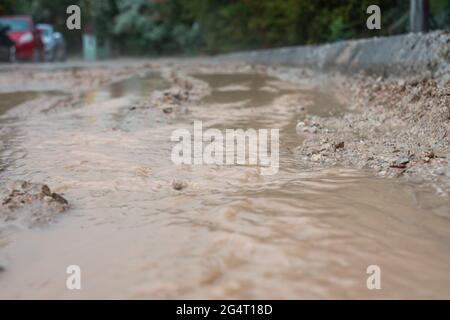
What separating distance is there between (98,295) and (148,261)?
0.25 m

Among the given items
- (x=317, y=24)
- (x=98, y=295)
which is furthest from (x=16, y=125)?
(x=317, y=24)

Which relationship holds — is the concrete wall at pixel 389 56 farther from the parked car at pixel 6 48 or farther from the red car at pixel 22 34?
the red car at pixel 22 34

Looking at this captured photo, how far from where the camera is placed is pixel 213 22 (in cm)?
2167

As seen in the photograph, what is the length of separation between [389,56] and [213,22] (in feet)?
53.5

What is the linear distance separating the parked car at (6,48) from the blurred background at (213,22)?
10.5 feet

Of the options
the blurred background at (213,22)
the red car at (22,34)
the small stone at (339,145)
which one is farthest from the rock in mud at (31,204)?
the red car at (22,34)

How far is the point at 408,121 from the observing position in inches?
162

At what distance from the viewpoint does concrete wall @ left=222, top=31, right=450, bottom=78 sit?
5.08m

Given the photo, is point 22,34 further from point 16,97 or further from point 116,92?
point 116,92

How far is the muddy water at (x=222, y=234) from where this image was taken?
171cm

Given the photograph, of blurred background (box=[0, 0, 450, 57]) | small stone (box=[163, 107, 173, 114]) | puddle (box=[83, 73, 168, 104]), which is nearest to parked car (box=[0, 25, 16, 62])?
blurred background (box=[0, 0, 450, 57])

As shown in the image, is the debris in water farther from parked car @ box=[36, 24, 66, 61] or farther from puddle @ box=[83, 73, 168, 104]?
parked car @ box=[36, 24, 66, 61]

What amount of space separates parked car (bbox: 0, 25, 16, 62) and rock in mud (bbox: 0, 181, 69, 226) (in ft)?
52.4
